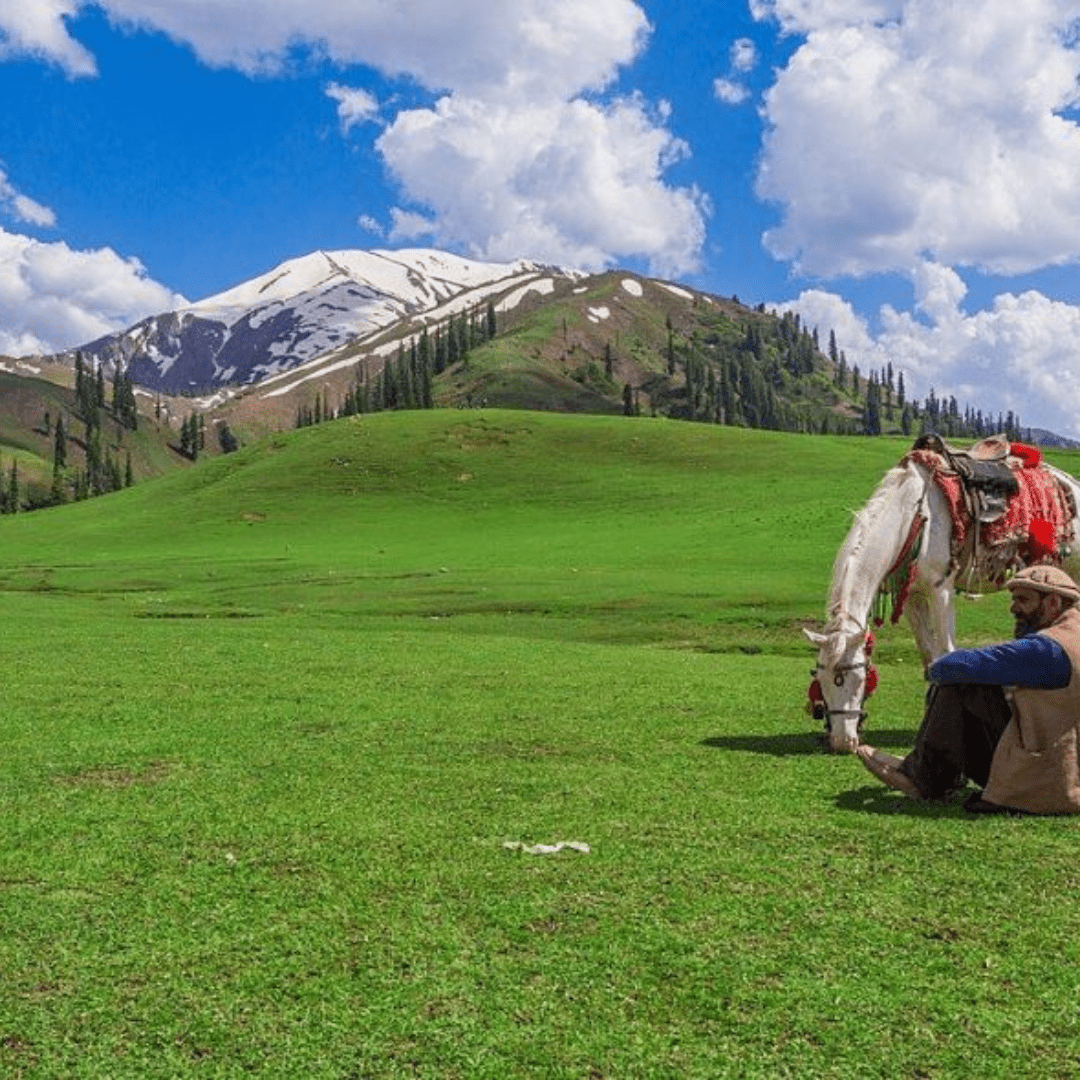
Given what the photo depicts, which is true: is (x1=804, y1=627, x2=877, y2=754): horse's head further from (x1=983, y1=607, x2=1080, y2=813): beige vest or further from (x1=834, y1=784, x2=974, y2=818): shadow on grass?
(x1=983, y1=607, x2=1080, y2=813): beige vest

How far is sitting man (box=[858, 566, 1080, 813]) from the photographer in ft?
29.2

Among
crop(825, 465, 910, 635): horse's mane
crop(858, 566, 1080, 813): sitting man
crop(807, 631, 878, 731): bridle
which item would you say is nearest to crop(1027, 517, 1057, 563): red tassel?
crop(825, 465, 910, 635): horse's mane

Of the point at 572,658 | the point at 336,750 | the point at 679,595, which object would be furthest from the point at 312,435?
the point at 336,750

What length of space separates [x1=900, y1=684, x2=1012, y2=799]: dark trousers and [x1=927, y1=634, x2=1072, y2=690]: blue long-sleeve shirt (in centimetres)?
37

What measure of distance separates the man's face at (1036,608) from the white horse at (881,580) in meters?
2.91

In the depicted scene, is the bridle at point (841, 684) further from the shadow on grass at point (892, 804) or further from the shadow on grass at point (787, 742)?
the shadow on grass at point (892, 804)

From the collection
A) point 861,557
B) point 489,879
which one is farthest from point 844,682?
point 489,879

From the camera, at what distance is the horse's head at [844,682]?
1224 centimetres

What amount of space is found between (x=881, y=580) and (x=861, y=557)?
1.78 ft

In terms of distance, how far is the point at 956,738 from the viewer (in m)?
9.64

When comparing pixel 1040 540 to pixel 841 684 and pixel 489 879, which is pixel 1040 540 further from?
pixel 489 879

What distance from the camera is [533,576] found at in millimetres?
44781

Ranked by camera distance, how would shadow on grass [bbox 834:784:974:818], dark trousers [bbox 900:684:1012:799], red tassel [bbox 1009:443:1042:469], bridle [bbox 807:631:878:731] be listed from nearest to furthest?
1. dark trousers [bbox 900:684:1012:799]
2. shadow on grass [bbox 834:784:974:818]
3. bridle [bbox 807:631:878:731]
4. red tassel [bbox 1009:443:1042:469]

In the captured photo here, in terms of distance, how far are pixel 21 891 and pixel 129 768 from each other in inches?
163
